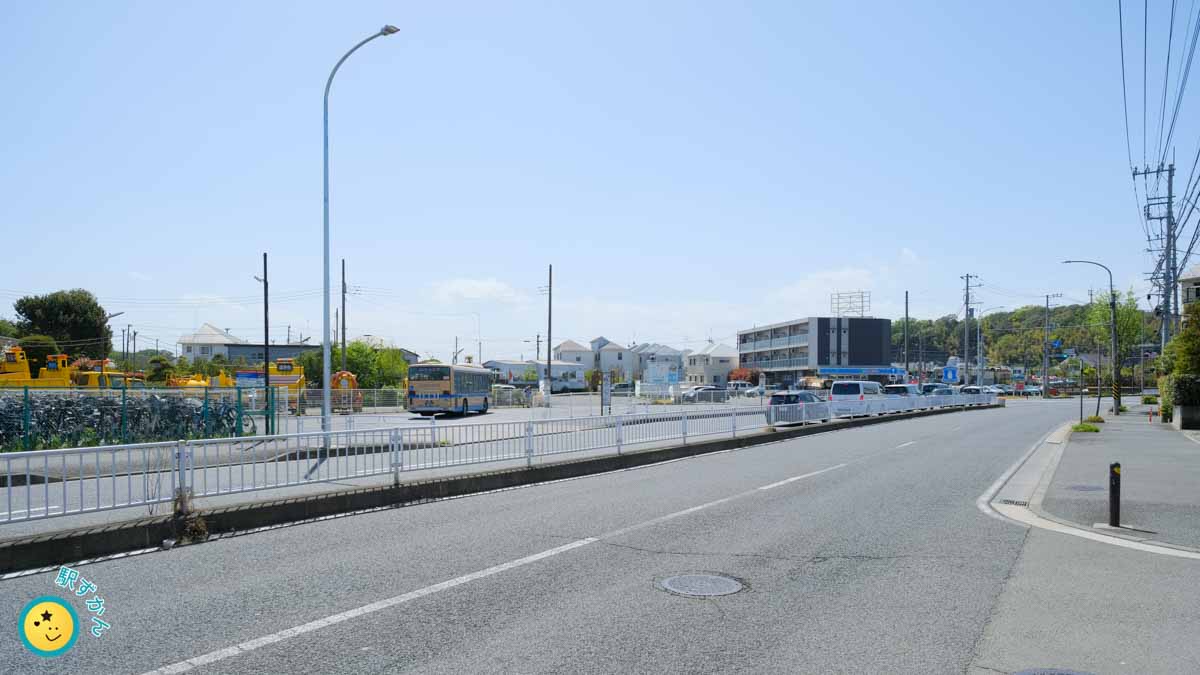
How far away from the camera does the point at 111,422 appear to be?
21656 mm

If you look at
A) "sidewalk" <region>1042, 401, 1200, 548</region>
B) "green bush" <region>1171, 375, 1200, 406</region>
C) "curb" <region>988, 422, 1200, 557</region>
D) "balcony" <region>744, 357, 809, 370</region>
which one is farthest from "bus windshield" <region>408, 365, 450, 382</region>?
"balcony" <region>744, 357, 809, 370</region>

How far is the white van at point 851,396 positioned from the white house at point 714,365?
68.9m

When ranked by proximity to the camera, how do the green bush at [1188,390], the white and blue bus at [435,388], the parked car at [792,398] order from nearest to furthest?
1. the green bush at [1188,390]
2. the parked car at [792,398]
3. the white and blue bus at [435,388]

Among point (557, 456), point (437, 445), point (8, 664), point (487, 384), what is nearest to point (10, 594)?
point (8, 664)

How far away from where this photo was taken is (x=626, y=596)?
21.3 feet

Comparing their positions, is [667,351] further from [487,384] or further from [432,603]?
[432,603]

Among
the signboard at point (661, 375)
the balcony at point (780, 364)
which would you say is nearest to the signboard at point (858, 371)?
the balcony at point (780, 364)

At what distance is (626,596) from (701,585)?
2.61 feet

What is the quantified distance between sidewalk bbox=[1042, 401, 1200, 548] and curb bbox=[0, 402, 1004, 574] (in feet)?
27.4

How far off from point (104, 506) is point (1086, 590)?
10.5m

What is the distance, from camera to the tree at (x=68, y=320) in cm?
6756

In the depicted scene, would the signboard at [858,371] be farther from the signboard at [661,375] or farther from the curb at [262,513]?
the curb at [262,513]

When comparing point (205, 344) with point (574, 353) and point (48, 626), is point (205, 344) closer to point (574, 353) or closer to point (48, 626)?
point (574, 353)

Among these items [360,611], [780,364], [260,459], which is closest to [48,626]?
[360,611]
